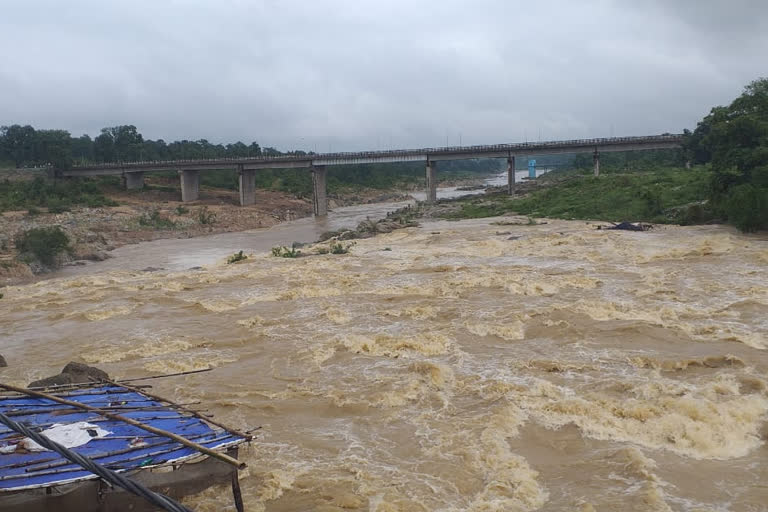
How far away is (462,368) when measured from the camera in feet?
38.1

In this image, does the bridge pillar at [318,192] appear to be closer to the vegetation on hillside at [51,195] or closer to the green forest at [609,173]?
the green forest at [609,173]

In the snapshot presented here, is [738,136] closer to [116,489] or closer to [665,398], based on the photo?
[665,398]

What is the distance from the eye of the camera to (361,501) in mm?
7258

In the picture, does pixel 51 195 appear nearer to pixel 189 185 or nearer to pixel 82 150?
pixel 189 185

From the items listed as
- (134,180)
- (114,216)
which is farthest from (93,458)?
(134,180)

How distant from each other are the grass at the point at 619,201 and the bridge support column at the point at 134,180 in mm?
37719

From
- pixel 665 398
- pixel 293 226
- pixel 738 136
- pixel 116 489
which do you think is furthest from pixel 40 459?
pixel 293 226

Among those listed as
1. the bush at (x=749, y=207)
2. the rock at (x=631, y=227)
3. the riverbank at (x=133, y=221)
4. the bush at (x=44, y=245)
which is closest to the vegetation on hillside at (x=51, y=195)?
the riverbank at (x=133, y=221)

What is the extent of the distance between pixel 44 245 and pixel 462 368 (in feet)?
83.7

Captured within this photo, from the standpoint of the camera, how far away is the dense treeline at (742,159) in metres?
26.2

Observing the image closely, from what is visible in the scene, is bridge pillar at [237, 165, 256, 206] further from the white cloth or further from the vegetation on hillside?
the white cloth

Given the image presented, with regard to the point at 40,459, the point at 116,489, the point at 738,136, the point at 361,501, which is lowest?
the point at 361,501

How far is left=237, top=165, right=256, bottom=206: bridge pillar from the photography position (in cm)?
5816

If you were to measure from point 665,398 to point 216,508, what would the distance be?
7281 mm
